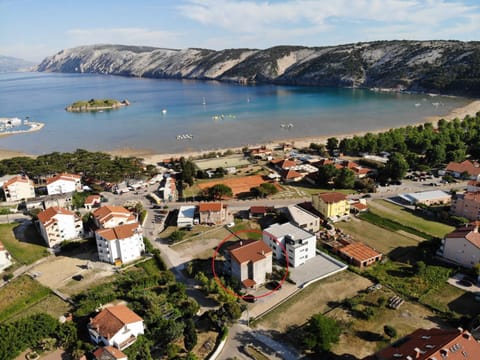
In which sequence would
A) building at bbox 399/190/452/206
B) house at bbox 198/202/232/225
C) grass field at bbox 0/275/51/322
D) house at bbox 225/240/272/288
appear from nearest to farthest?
grass field at bbox 0/275/51/322
house at bbox 225/240/272/288
house at bbox 198/202/232/225
building at bbox 399/190/452/206

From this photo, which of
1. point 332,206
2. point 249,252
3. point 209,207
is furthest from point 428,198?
→ point 249,252

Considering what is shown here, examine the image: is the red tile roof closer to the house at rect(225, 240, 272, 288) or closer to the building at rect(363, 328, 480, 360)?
the house at rect(225, 240, 272, 288)

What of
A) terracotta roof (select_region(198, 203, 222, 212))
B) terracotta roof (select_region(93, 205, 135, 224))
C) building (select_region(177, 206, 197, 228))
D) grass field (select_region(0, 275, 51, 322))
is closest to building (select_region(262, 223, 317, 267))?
terracotta roof (select_region(198, 203, 222, 212))

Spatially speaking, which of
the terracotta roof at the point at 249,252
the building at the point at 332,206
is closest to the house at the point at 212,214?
the terracotta roof at the point at 249,252

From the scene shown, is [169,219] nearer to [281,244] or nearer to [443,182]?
[281,244]

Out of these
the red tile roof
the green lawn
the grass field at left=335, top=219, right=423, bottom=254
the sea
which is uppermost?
the sea
